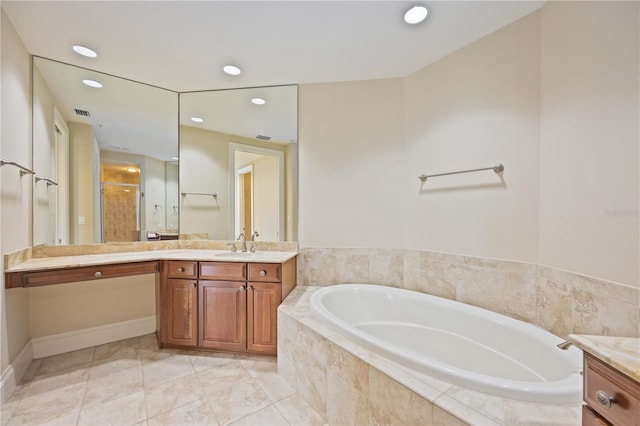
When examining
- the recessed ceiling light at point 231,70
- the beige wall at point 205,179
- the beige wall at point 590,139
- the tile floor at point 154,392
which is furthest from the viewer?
the beige wall at point 205,179

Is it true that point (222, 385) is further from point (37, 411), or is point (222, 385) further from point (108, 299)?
point (108, 299)

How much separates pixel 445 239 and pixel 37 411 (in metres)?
2.88

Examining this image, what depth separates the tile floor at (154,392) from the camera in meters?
1.52

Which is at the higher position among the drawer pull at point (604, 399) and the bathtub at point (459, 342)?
the drawer pull at point (604, 399)

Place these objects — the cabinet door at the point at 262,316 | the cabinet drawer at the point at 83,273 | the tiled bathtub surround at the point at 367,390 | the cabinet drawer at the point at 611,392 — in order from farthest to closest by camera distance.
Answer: the cabinet door at the point at 262,316
the cabinet drawer at the point at 83,273
the tiled bathtub surround at the point at 367,390
the cabinet drawer at the point at 611,392

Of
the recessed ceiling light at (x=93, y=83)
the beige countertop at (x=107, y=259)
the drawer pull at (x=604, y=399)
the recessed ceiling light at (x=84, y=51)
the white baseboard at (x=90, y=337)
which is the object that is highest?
the recessed ceiling light at (x=84, y=51)

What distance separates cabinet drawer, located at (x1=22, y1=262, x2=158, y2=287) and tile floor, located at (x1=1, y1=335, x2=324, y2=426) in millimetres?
699

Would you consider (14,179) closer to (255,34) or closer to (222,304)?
(222,304)

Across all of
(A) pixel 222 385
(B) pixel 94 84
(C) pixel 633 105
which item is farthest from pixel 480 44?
Answer: (B) pixel 94 84

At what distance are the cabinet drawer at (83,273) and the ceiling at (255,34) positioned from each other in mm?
1607

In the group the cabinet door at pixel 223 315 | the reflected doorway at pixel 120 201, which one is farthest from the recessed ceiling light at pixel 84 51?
the cabinet door at pixel 223 315

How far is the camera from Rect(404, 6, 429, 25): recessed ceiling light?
5.28ft

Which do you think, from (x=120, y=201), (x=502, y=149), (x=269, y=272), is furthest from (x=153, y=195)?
(x=502, y=149)

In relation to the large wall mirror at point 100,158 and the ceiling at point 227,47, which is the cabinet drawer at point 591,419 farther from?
the large wall mirror at point 100,158
